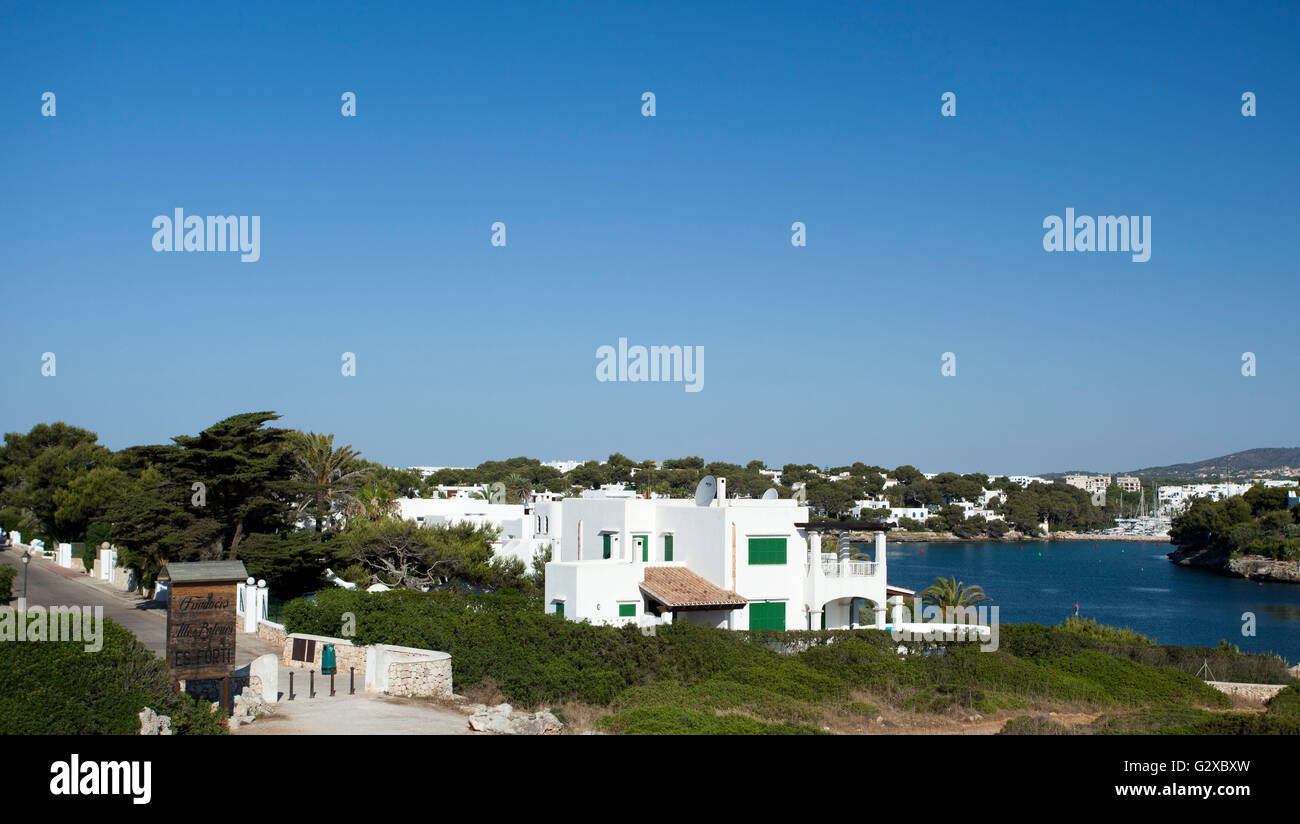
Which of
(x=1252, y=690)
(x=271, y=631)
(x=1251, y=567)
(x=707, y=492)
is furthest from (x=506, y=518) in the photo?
(x=1251, y=567)

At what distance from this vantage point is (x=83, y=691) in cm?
1286

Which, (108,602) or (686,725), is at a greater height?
(686,725)

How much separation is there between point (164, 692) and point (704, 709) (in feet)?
27.6

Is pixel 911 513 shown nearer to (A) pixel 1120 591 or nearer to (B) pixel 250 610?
(A) pixel 1120 591

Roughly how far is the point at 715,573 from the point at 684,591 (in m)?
1.34

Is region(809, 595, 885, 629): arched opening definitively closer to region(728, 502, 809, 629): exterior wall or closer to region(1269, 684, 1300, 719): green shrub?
region(728, 502, 809, 629): exterior wall

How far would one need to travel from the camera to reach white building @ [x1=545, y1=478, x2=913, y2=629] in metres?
28.5

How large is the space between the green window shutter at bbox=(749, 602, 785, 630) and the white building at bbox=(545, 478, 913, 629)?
0.10ft

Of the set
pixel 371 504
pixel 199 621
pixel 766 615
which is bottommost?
pixel 766 615

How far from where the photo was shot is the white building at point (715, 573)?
28.5m

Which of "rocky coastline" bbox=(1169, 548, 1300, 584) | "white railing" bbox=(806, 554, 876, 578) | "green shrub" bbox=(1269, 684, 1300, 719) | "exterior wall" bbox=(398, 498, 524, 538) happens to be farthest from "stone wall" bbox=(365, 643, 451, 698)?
"rocky coastline" bbox=(1169, 548, 1300, 584)

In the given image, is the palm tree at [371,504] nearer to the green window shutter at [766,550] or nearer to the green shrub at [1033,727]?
the green window shutter at [766,550]
